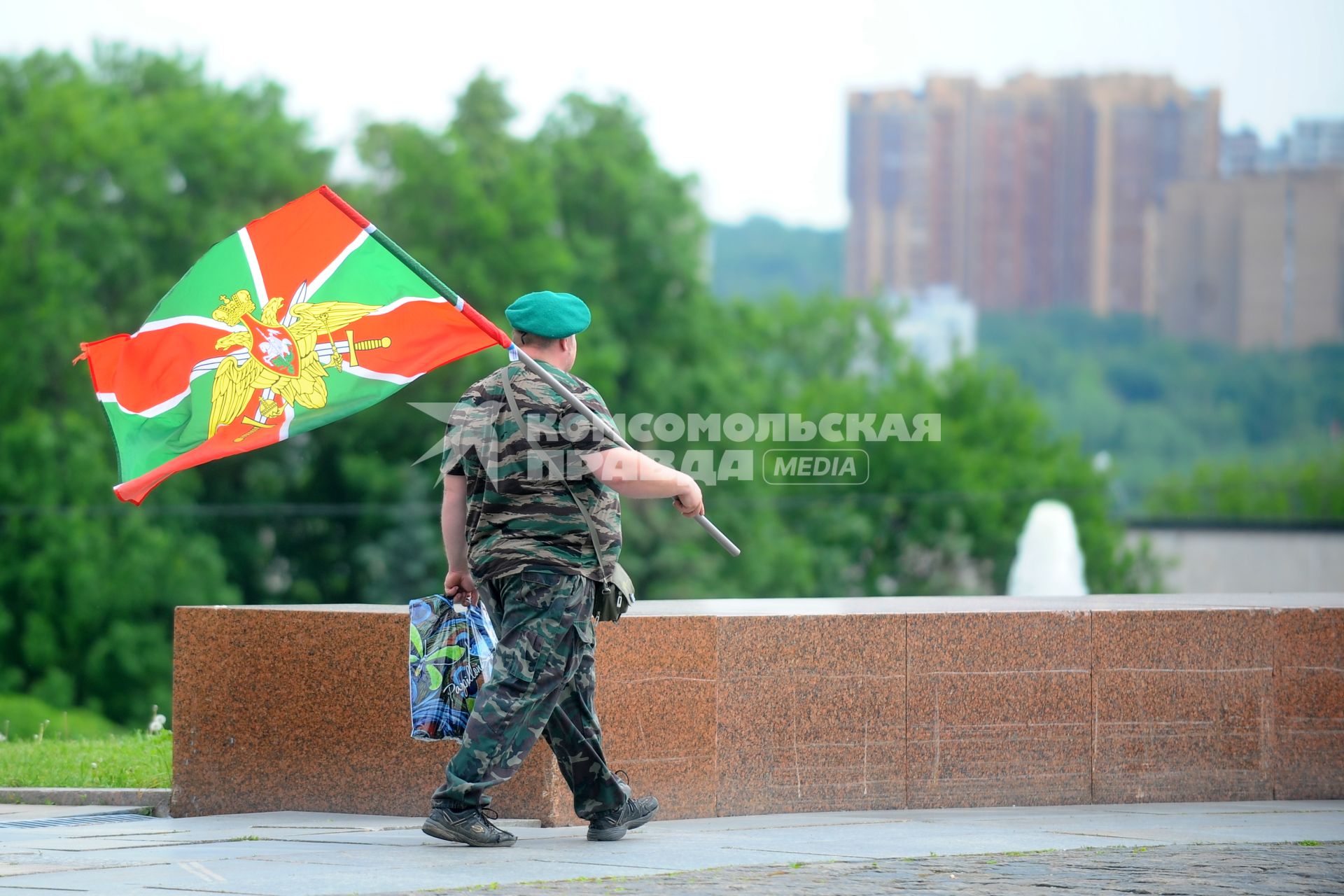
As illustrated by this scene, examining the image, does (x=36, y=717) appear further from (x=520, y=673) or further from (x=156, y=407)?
(x=520, y=673)

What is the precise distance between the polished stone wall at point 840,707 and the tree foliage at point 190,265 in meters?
24.8

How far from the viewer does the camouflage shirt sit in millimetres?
5648

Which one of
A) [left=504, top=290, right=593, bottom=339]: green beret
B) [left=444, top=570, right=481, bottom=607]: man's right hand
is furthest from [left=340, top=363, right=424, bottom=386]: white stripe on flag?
[left=444, top=570, right=481, bottom=607]: man's right hand

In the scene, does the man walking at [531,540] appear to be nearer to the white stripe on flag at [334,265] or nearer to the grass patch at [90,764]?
the white stripe on flag at [334,265]

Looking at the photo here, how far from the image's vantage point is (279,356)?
20.4ft

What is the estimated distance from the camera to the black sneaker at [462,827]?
5.68 metres

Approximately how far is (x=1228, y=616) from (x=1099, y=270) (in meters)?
132

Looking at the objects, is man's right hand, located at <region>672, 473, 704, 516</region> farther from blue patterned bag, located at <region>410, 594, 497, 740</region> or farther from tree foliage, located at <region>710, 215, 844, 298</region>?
tree foliage, located at <region>710, 215, 844, 298</region>

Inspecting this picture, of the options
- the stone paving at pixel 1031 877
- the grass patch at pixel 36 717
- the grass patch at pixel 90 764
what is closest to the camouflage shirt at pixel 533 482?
the stone paving at pixel 1031 877

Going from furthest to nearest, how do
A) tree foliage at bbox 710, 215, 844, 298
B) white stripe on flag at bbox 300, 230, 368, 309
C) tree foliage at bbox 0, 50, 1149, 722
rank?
1. tree foliage at bbox 710, 215, 844, 298
2. tree foliage at bbox 0, 50, 1149, 722
3. white stripe on flag at bbox 300, 230, 368, 309

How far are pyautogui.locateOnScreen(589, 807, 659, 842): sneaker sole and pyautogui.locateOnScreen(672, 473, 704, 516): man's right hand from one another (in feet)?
3.65

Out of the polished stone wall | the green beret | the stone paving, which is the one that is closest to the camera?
Answer: the stone paving

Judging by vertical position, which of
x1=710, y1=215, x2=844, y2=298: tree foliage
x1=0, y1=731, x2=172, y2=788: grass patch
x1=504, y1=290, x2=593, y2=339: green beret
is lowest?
x1=0, y1=731, x2=172, y2=788: grass patch

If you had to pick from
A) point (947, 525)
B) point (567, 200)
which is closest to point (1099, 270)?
point (947, 525)
